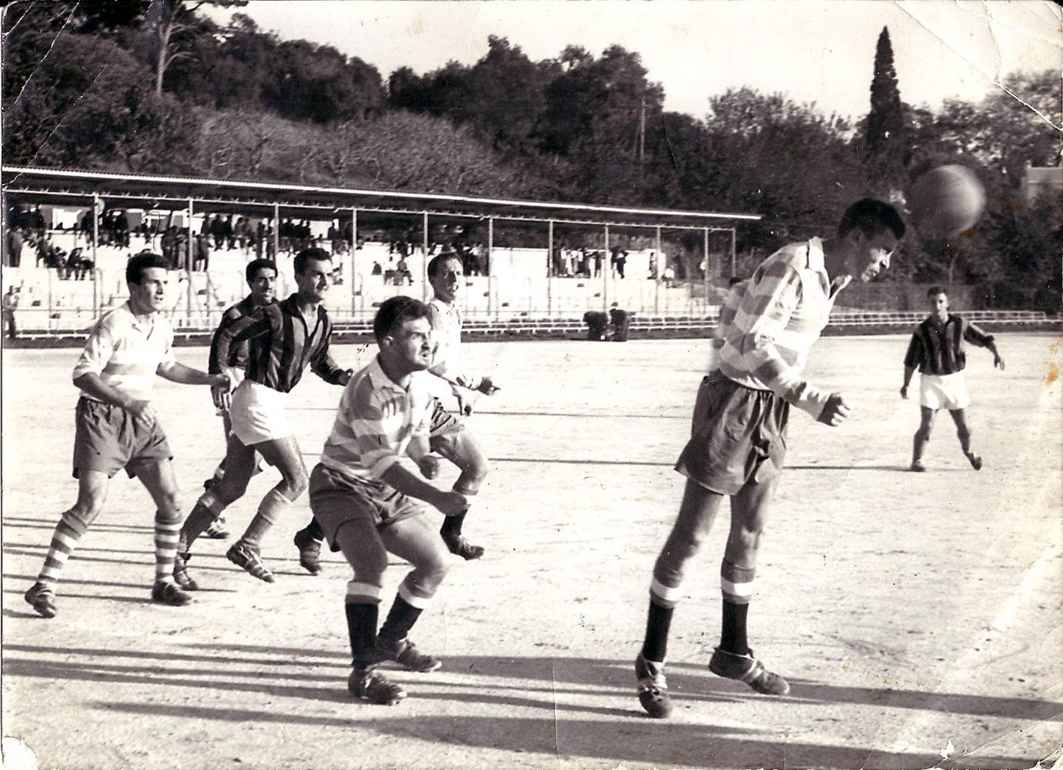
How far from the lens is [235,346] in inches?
188

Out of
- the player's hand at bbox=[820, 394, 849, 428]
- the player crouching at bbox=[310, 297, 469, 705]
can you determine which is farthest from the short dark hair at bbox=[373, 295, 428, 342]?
the player's hand at bbox=[820, 394, 849, 428]

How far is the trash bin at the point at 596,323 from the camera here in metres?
13.3

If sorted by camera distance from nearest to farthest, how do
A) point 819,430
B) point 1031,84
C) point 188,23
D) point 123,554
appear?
point 1031,84 → point 188,23 → point 123,554 → point 819,430

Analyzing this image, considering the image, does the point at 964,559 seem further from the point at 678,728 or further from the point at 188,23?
the point at 188,23

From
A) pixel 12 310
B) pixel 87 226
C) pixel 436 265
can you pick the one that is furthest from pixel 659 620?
pixel 87 226

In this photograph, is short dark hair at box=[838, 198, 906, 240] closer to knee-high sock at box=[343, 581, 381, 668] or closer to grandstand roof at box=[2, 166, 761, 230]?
grandstand roof at box=[2, 166, 761, 230]

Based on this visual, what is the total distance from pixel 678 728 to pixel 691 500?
613 mm

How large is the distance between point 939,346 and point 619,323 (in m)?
5.32

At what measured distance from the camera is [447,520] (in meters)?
5.29

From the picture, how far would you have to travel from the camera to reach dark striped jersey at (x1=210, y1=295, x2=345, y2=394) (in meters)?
4.75

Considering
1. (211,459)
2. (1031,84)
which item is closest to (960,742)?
(1031,84)

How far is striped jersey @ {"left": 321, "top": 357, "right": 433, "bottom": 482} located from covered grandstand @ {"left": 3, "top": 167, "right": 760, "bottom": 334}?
103 centimetres

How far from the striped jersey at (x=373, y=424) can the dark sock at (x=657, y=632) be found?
33.0 inches

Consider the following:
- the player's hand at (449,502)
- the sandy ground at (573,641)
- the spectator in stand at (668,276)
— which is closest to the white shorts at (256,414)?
the sandy ground at (573,641)
